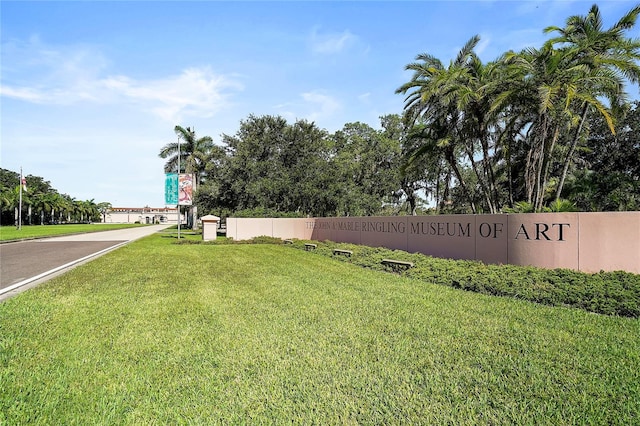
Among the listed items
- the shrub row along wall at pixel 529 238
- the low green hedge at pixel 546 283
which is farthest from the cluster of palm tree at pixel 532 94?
the low green hedge at pixel 546 283

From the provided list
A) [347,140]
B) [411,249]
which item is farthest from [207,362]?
[347,140]

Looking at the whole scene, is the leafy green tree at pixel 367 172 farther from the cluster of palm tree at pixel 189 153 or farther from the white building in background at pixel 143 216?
the white building in background at pixel 143 216

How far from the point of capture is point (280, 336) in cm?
511

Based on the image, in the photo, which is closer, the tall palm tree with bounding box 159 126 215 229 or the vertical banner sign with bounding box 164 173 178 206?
the vertical banner sign with bounding box 164 173 178 206

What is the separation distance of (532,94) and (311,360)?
13486 millimetres

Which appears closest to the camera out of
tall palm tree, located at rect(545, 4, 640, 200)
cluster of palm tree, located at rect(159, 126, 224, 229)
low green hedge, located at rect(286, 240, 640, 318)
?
low green hedge, located at rect(286, 240, 640, 318)

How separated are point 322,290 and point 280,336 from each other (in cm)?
326

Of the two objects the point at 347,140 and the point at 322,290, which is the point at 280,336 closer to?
the point at 322,290

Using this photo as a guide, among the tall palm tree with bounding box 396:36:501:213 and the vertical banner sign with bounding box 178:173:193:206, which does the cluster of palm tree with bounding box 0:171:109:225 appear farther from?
the tall palm tree with bounding box 396:36:501:213

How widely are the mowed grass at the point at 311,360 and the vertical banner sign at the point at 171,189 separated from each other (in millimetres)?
22113

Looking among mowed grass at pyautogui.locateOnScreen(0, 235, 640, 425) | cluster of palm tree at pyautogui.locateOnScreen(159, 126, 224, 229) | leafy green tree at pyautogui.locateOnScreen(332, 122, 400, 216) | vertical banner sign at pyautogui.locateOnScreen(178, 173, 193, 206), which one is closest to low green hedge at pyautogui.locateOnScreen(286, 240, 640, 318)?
mowed grass at pyautogui.locateOnScreen(0, 235, 640, 425)

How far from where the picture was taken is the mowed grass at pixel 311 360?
3.26m

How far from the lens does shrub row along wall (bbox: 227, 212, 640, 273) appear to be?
26.8 ft

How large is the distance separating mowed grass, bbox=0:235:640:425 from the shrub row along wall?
271cm
